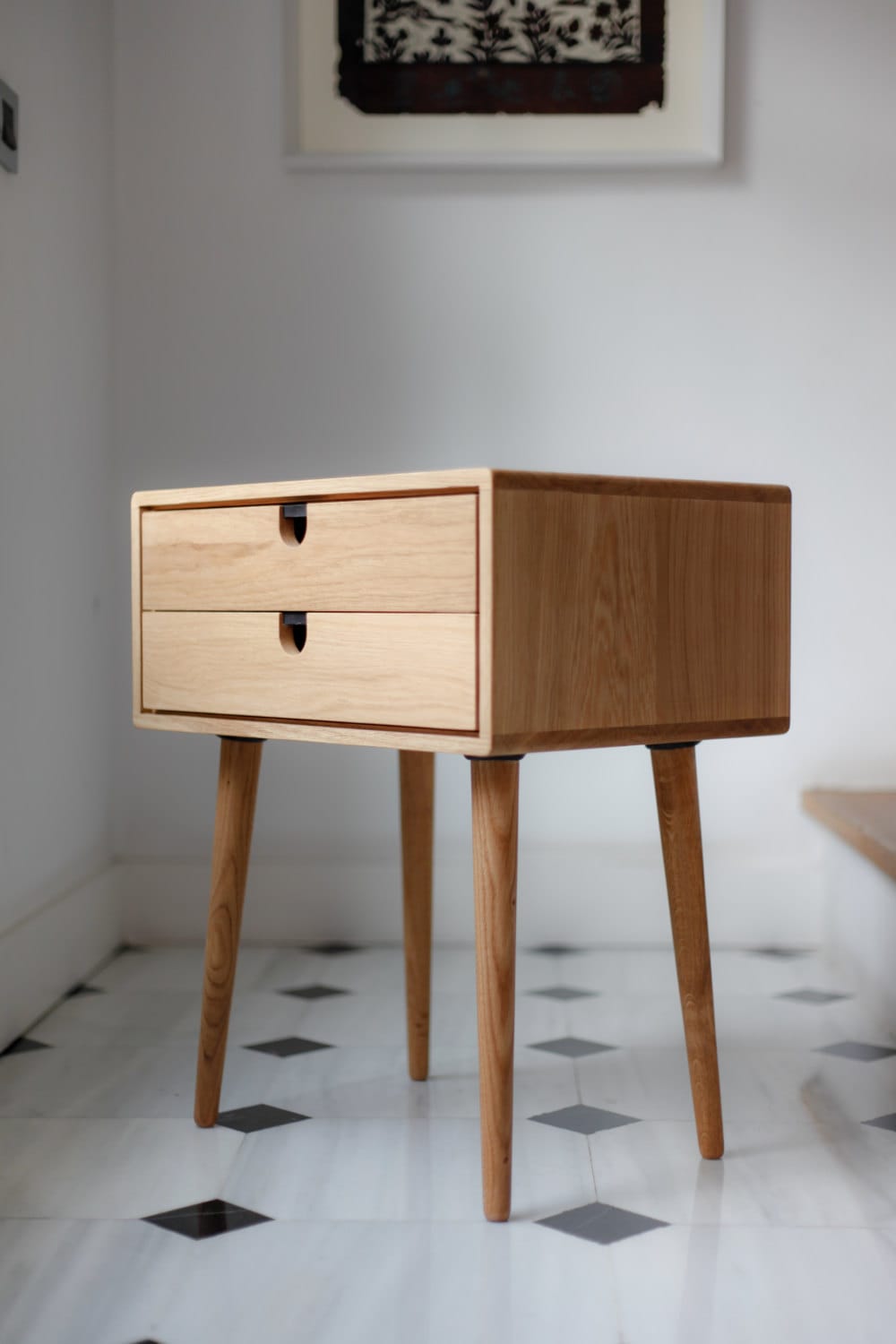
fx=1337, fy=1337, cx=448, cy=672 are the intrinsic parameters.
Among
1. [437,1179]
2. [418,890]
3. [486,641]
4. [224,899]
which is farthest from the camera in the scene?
[418,890]

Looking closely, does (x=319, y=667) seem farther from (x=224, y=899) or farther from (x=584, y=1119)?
(x=584, y=1119)

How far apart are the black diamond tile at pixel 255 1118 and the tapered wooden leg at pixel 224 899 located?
3 centimetres

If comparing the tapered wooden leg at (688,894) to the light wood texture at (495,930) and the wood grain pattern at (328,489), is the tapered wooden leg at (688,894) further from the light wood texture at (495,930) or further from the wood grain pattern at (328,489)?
the wood grain pattern at (328,489)

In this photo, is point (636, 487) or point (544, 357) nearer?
point (636, 487)

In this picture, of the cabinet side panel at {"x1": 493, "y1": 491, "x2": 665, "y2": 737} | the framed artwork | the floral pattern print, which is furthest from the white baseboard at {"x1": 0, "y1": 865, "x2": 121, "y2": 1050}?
the floral pattern print

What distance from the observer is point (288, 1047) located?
170 cm

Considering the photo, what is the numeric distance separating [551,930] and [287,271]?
1.22 metres

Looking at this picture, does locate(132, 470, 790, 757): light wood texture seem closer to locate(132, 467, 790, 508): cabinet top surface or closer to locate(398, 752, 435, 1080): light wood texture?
locate(132, 467, 790, 508): cabinet top surface

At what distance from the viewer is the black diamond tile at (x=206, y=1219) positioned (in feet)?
3.79

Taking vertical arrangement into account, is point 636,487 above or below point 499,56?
below

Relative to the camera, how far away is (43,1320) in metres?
1.00

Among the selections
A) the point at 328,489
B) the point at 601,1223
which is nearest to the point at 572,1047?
the point at 601,1223

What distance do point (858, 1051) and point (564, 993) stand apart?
0.45 meters

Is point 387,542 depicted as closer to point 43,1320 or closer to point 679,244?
point 43,1320
